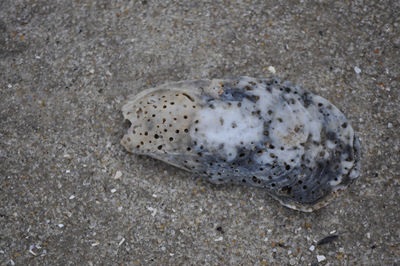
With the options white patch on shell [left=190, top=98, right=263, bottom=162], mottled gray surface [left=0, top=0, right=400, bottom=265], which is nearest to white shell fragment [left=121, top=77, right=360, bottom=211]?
white patch on shell [left=190, top=98, right=263, bottom=162]

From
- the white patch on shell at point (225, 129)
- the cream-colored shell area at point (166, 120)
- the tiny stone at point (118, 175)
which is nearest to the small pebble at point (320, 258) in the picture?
the white patch on shell at point (225, 129)

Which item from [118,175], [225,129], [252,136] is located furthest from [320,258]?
[118,175]

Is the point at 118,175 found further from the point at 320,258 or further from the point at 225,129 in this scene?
the point at 320,258

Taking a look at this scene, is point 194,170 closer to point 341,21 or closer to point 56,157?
point 56,157

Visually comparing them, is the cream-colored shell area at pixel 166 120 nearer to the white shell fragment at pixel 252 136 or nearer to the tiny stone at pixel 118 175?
the white shell fragment at pixel 252 136

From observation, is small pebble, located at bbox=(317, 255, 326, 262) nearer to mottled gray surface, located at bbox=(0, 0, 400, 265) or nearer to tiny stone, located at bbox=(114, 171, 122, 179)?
mottled gray surface, located at bbox=(0, 0, 400, 265)

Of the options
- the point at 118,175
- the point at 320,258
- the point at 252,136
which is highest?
the point at 252,136

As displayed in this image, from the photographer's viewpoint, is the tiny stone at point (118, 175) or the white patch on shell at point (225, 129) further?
the tiny stone at point (118, 175)
